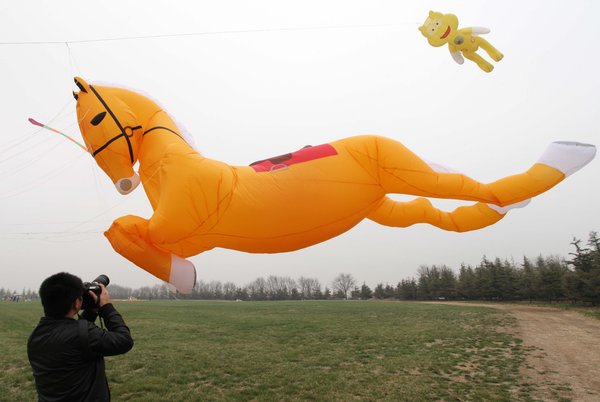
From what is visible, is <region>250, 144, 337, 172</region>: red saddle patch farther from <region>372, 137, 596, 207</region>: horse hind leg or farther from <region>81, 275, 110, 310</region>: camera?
<region>81, 275, 110, 310</region>: camera

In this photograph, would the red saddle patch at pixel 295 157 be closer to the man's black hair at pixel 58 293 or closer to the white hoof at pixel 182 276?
the white hoof at pixel 182 276

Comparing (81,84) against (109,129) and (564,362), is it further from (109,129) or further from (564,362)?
(564,362)

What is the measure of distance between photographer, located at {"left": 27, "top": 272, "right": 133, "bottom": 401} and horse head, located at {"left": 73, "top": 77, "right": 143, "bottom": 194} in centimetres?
170

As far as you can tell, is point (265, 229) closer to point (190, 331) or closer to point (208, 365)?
point (208, 365)

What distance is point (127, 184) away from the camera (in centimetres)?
370

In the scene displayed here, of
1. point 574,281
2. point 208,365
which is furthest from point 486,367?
point 574,281

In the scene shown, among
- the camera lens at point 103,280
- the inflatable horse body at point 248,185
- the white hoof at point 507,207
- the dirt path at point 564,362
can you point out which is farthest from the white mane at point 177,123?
the dirt path at point 564,362

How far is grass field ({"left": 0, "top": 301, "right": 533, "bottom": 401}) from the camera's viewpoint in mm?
6652

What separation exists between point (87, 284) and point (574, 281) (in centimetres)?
3634

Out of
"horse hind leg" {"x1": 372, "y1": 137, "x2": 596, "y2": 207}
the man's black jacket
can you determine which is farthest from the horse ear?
"horse hind leg" {"x1": 372, "y1": 137, "x2": 596, "y2": 207}

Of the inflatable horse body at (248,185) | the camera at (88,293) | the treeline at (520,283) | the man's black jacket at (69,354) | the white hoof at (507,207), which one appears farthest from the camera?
the treeline at (520,283)

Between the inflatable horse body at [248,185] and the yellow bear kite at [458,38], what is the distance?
1.11 metres

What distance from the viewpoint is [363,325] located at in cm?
1593

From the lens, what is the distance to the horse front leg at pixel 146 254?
338 cm
